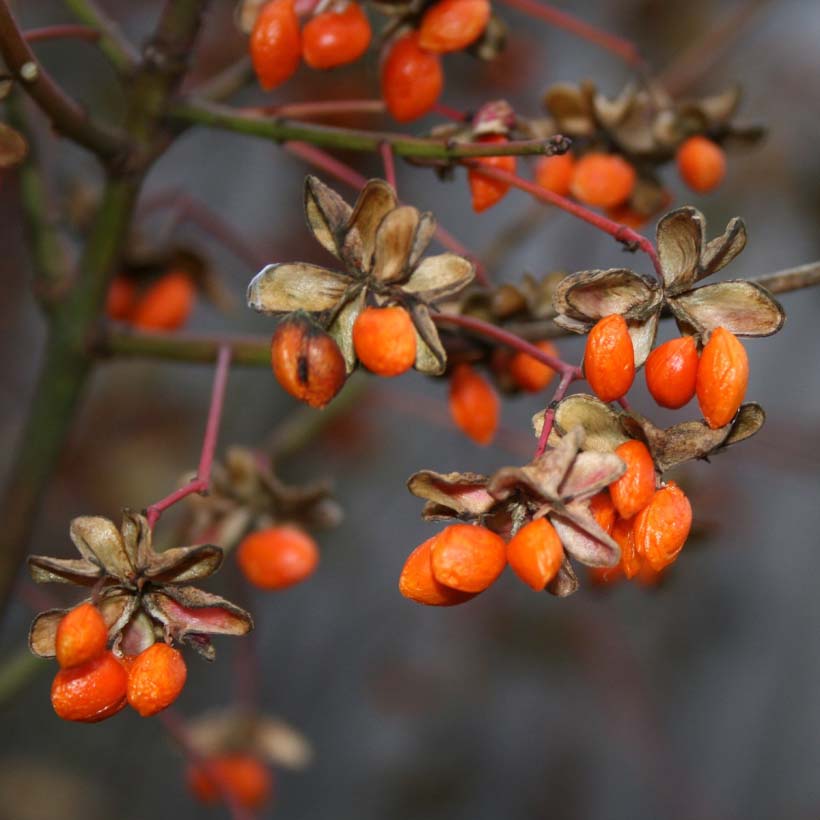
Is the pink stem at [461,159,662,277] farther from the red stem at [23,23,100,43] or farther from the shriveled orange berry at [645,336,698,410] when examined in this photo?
the red stem at [23,23,100,43]

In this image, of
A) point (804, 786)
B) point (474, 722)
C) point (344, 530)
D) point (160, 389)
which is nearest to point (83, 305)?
point (160, 389)

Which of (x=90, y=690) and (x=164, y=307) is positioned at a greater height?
(x=90, y=690)

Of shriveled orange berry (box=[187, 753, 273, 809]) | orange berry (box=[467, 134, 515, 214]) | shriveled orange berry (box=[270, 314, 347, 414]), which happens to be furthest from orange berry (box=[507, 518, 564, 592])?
shriveled orange berry (box=[187, 753, 273, 809])

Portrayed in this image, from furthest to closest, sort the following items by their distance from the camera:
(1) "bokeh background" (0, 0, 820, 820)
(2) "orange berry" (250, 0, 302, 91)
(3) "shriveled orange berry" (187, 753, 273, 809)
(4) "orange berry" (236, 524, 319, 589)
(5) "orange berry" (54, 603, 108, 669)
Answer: (1) "bokeh background" (0, 0, 820, 820), (3) "shriveled orange berry" (187, 753, 273, 809), (4) "orange berry" (236, 524, 319, 589), (2) "orange berry" (250, 0, 302, 91), (5) "orange berry" (54, 603, 108, 669)

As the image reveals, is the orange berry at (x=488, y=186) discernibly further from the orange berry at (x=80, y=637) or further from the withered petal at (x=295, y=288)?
the orange berry at (x=80, y=637)

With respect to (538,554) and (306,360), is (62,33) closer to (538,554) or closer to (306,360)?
(306,360)

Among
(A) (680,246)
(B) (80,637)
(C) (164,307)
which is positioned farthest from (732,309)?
(C) (164,307)

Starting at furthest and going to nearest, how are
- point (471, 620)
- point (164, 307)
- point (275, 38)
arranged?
point (471, 620) → point (164, 307) → point (275, 38)
